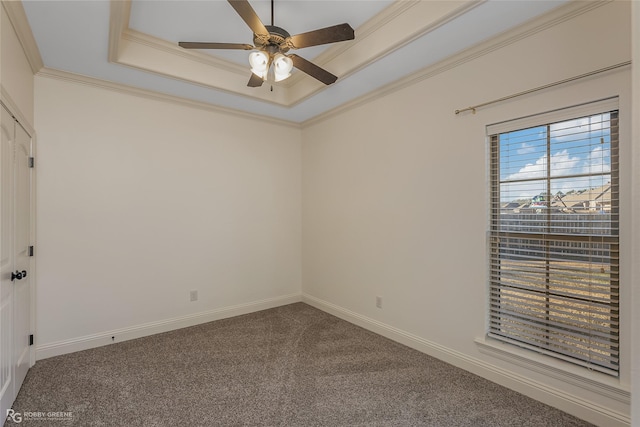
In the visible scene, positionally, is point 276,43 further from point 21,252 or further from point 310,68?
point 21,252

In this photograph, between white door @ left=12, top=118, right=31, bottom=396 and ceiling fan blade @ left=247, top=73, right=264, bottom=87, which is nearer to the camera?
white door @ left=12, top=118, right=31, bottom=396

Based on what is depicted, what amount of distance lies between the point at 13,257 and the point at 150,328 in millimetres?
1566

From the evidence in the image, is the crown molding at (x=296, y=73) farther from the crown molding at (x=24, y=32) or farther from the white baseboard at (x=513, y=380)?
the white baseboard at (x=513, y=380)

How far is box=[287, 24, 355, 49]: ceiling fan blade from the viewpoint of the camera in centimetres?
195

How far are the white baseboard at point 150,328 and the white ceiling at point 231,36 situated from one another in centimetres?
262

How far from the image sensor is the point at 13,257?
2188 millimetres

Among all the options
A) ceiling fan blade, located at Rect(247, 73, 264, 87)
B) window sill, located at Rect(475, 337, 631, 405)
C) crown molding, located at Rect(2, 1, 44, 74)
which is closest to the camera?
window sill, located at Rect(475, 337, 631, 405)

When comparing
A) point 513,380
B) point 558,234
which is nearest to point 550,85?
point 558,234

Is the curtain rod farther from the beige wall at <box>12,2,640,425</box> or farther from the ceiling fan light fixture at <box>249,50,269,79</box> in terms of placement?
the ceiling fan light fixture at <box>249,50,269,79</box>

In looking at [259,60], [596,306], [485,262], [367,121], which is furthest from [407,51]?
[596,306]

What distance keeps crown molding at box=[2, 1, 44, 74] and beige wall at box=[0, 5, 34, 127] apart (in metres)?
0.03

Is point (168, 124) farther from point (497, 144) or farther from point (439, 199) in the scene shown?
point (497, 144)

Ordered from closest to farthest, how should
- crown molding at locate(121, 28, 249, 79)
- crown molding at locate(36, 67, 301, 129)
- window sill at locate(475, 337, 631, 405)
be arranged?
window sill at locate(475, 337, 631, 405)
crown molding at locate(121, 28, 249, 79)
crown molding at locate(36, 67, 301, 129)
